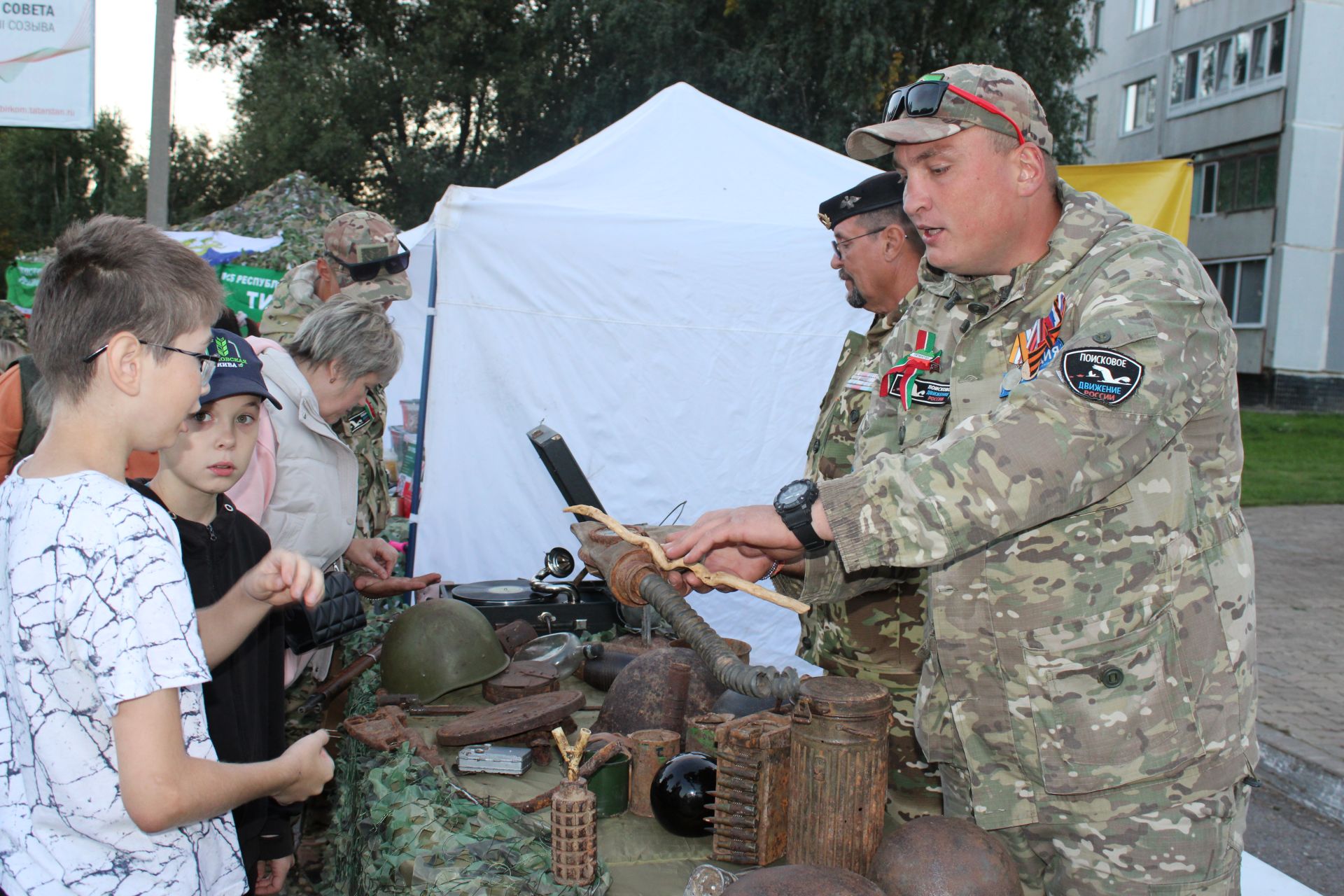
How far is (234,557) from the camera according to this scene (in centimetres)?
254

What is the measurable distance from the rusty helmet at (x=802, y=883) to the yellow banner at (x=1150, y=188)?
629 centimetres

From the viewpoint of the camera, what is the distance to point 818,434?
354 centimetres

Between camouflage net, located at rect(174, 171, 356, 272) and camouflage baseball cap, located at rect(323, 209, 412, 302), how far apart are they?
12016 mm

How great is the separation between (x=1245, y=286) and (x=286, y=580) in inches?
1089

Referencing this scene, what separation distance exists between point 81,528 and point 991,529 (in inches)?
55.5

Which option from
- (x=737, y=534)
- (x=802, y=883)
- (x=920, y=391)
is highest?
(x=920, y=391)

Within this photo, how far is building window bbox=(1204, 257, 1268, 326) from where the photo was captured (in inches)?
952

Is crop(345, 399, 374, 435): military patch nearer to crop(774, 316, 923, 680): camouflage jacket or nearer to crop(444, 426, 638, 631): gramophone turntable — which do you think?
crop(444, 426, 638, 631): gramophone turntable

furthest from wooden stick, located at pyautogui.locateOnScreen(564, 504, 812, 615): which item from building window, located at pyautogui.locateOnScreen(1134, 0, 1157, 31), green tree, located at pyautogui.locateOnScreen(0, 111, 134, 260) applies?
green tree, located at pyautogui.locateOnScreen(0, 111, 134, 260)

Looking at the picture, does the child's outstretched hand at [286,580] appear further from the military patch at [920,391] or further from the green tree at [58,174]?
the green tree at [58,174]

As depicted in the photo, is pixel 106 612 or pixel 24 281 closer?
pixel 106 612

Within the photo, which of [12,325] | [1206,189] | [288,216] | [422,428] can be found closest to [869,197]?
[422,428]

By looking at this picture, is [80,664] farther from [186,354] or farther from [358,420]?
[358,420]

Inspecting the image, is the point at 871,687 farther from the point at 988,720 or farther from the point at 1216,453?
the point at 1216,453
